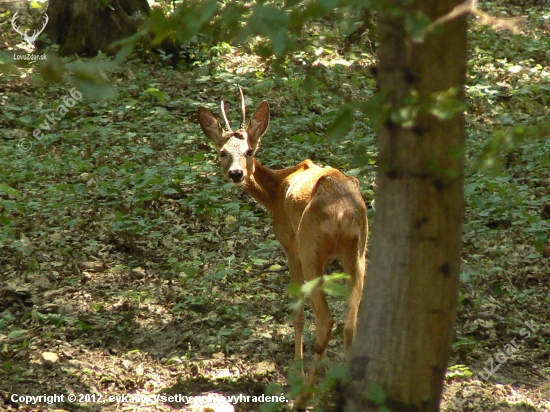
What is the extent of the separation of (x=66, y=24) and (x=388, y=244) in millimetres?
11688

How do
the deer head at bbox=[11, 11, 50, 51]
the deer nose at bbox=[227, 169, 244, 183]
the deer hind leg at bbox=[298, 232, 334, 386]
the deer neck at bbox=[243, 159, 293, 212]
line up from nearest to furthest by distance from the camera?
the deer hind leg at bbox=[298, 232, 334, 386], the deer nose at bbox=[227, 169, 244, 183], the deer neck at bbox=[243, 159, 293, 212], the deer head at bbox=[11, 11, 50, 51]

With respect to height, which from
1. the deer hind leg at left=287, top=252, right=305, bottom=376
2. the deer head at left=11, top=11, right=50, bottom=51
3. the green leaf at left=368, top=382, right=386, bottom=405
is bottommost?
the green leaf at left=368, top=382, right=386, bottom=405

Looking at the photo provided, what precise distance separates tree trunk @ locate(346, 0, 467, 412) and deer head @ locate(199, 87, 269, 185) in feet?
13.7

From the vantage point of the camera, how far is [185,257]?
7.10 meters

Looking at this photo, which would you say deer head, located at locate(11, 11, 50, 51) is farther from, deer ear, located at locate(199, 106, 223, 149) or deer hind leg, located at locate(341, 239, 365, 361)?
deer hind leg, located at locate(341, 239, 365, 361)

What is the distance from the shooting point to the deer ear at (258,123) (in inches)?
277

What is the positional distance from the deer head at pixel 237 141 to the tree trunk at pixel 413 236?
4.18 m

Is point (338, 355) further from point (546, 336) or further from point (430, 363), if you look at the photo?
point (430, 363)

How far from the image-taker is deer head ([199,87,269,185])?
655 cm

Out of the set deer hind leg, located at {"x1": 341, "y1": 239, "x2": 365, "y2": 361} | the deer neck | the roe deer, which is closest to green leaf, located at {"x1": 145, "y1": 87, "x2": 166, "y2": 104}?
the deer neck

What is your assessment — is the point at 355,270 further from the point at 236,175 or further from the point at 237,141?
the point at 237,141

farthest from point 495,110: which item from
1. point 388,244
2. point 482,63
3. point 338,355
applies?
point 388,244

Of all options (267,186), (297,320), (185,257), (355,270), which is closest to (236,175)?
(267,186)

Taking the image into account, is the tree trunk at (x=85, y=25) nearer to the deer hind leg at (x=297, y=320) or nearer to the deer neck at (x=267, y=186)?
the deer neck at (x=267, y=186)
